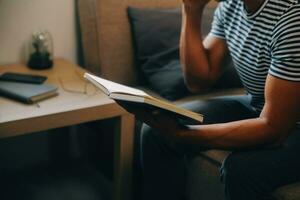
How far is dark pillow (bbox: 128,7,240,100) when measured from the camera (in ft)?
5.52

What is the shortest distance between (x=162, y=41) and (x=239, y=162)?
2.42ft

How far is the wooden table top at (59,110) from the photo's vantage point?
1.25m

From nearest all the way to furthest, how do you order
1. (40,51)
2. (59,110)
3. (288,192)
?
(288,192) → (59,110) → (40,51)

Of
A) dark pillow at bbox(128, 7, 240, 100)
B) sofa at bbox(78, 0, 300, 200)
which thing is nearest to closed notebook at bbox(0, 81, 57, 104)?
sofa at bbox(78, 0, 300, 200)

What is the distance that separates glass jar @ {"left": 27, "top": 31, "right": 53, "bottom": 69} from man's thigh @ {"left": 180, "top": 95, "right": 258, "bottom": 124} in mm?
589

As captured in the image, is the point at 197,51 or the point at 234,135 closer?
the point at 234,135

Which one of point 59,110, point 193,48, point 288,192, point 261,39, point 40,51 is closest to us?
point 288,192

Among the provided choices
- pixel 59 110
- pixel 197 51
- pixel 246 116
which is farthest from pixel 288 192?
pixel 59 110

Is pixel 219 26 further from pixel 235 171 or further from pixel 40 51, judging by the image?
pixel 40 51

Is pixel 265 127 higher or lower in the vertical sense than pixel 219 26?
lower

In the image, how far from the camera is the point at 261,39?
120 centimetres

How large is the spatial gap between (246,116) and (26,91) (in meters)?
0.68

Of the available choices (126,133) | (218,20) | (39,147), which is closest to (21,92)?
(126,133)

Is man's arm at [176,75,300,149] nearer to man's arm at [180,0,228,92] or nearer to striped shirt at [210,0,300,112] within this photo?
striped shirt at [210,0,300,112]
